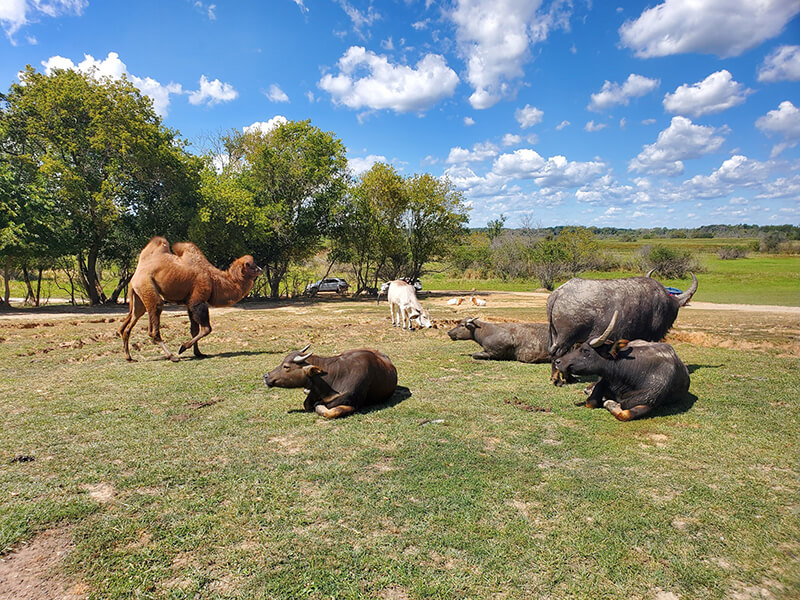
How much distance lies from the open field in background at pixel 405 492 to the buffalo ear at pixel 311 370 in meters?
0.67

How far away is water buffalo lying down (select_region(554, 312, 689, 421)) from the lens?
6.05 metres

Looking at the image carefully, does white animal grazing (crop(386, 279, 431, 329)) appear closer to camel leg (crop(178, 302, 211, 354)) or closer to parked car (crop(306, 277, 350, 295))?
camel leg (crop(178, 302, 211, 354))

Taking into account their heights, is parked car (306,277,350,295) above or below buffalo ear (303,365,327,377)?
above

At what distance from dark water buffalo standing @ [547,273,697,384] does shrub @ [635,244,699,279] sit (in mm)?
40098

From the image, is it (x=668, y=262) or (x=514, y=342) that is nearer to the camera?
(x=514, y=342)

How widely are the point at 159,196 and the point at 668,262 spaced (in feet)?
150

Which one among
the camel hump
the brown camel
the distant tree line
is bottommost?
the brown camel

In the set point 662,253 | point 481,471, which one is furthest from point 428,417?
point 662,253

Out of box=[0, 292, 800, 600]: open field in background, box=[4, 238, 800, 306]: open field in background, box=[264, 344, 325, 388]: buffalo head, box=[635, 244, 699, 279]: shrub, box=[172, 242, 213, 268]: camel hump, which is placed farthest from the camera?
box=[635, 244, 699, 279]: shrub

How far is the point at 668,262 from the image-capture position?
43719mm

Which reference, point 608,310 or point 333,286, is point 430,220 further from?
point 608,310

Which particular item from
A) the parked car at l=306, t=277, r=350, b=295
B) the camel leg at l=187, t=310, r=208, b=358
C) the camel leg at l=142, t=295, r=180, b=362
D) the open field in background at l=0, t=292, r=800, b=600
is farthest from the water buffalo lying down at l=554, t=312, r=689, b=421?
the parked car at l=306, t=277, r=350, b=295

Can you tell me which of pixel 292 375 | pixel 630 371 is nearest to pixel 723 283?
pixel 630 371

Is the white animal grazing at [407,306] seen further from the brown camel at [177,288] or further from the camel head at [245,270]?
the brown camel at [177,288]
